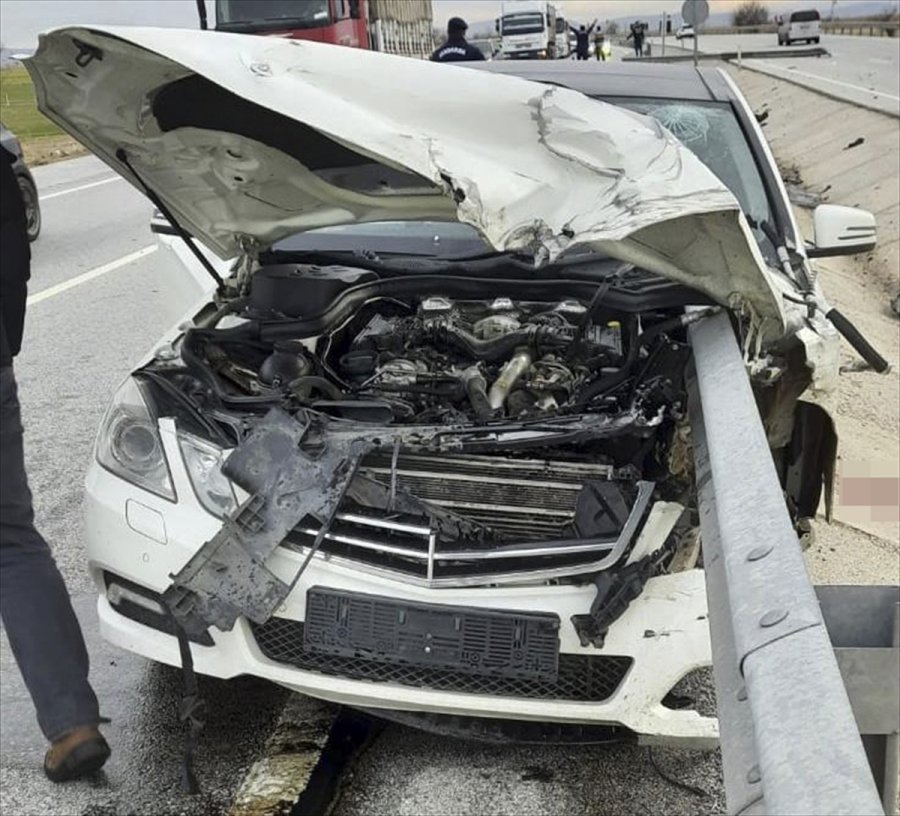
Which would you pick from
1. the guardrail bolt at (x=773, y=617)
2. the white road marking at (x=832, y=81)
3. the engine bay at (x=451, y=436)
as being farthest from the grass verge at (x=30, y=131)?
the guardrail bolt at (x=773, y=617)

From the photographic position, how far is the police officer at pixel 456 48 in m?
10.9

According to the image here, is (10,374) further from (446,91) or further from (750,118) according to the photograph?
(750,118)

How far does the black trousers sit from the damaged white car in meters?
0.18

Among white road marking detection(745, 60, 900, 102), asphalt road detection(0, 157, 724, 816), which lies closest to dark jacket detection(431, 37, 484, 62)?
asphalt road detection(0, 157, 724, 816)

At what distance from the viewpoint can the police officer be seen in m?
10.9

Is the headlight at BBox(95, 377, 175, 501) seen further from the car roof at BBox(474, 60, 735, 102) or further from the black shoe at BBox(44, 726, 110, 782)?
the car roof at BBox(474, 60, 735, 102)

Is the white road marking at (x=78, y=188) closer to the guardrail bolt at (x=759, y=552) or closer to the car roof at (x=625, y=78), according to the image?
the car roof at (x=625, y=78)

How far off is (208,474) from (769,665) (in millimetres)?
1980

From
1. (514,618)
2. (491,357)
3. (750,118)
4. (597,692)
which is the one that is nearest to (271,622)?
(514,618)

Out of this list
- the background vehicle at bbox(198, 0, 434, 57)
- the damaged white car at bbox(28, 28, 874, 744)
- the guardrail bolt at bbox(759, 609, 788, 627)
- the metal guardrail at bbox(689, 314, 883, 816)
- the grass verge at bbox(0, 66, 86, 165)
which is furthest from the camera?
the grass verge at bbox(0, 66, 86, 165)

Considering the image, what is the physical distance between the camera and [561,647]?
2668 millimetres

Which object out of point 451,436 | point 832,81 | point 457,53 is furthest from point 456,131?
point 832,81

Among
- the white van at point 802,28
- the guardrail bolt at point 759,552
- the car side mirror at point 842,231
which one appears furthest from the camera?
the white van at point 802,28

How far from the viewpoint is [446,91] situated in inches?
104
